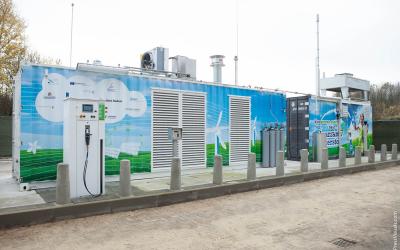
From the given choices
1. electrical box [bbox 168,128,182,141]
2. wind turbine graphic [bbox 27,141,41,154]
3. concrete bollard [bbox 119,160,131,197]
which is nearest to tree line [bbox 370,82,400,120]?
electrical box [bbox 168,128,182,141]

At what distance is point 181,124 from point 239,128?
280cm

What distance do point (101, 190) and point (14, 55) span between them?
2162 centimetres

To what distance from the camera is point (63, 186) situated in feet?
24.2

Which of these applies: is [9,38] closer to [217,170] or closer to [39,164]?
[39,164]

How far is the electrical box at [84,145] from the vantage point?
26.7 feet

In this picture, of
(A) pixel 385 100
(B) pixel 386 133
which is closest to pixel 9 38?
(B) pixel 386 133

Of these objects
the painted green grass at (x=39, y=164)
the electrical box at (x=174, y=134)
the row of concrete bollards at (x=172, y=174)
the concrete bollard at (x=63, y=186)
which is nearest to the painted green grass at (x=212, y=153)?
the row of concrete bollards at (x=172, y=174)

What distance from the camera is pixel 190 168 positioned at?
1260cm

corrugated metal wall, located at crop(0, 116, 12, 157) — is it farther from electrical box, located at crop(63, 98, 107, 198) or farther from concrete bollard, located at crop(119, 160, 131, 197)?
concrete bollard, located at crop(119, 160, 131, 197)

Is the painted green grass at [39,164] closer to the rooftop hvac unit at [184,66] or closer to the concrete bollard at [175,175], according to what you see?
the concrete bollard at [175,175]

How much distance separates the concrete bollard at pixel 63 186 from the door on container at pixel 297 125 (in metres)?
13.0

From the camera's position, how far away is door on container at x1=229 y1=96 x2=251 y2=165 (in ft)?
45.4

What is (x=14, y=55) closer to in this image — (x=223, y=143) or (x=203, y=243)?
(x=223, y=143)

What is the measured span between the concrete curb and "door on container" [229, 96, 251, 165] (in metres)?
2.64
